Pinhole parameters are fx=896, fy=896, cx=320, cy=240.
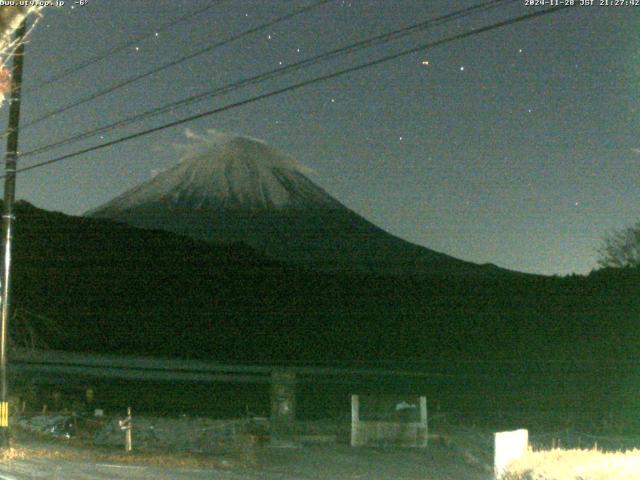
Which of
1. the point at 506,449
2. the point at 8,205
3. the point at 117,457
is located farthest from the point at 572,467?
the point at 8,205

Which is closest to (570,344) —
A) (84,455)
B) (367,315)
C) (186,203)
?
(367,315)

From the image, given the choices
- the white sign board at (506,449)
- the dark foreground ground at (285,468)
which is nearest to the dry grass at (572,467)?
the white sign board at (506,449)

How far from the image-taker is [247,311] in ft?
288

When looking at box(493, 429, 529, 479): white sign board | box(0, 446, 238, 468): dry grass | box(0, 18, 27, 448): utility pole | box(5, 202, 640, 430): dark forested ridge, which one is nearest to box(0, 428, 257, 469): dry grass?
box(0, 446, 238, 468): dry grass

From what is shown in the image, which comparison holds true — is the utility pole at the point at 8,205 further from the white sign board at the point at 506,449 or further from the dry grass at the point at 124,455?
the white sign board at the point at 506,449

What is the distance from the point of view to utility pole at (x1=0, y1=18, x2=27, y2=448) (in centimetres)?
1762

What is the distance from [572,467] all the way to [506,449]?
1.69m

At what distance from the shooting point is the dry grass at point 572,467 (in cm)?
1191

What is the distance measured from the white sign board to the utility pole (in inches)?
386

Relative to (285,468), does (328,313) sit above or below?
above

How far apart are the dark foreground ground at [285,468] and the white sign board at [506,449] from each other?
4.56 feet

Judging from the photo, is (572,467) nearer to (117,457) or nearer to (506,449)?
(506,449)

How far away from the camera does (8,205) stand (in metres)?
18.2

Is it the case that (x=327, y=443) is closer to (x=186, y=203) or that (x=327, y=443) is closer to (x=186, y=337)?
(x=186, y=337)
